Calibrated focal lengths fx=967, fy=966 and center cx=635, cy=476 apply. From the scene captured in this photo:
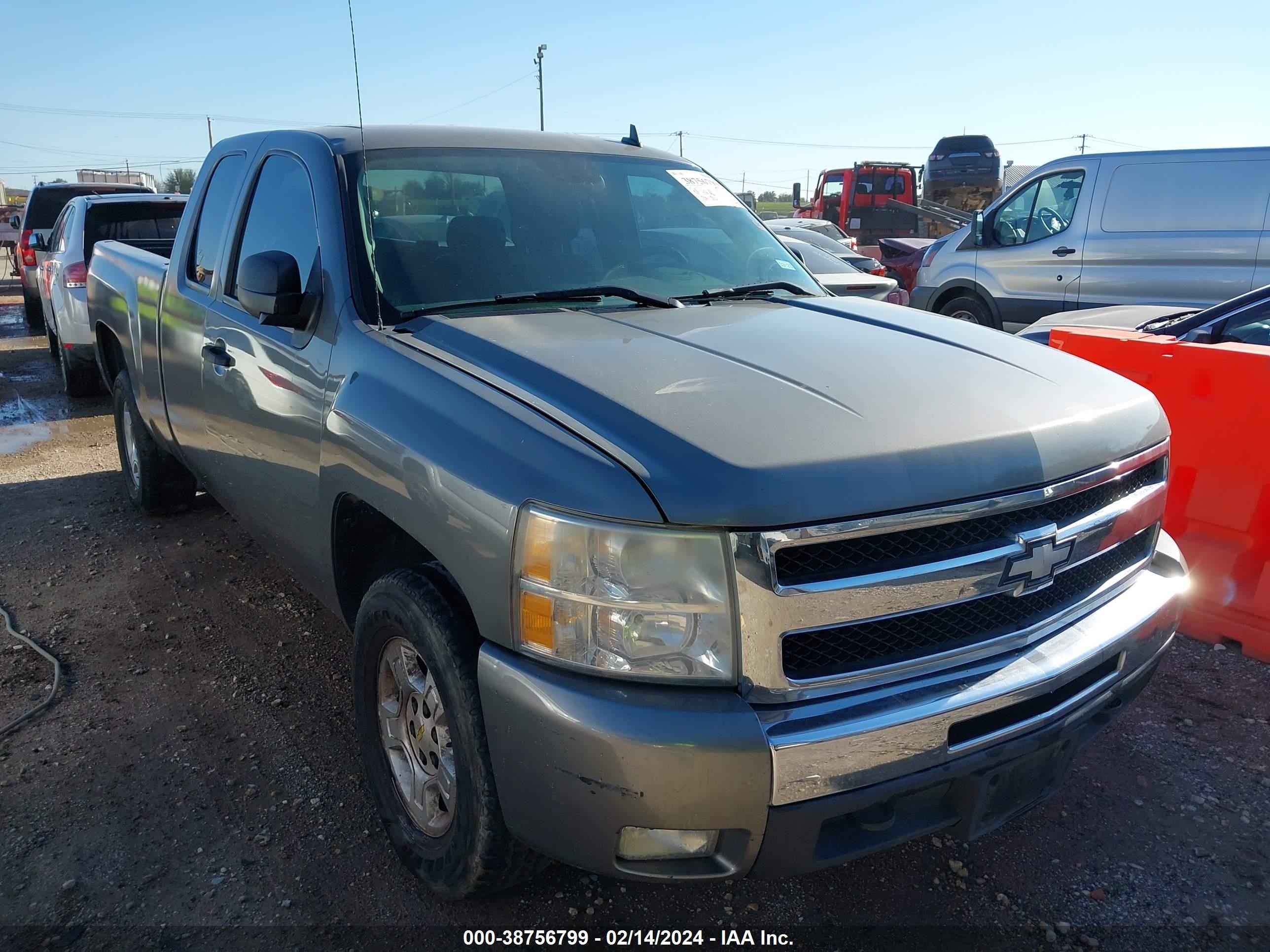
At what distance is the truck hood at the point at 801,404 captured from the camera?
6.09 feet

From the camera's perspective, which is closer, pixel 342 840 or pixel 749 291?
pixel 342 840

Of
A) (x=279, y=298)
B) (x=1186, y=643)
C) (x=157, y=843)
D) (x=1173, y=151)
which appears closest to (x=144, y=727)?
(x=157, y=843)

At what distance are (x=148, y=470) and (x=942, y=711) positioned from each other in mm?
4643

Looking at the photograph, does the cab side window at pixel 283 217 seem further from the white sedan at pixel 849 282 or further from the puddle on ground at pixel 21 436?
the puddle on ground at pixel 21 436

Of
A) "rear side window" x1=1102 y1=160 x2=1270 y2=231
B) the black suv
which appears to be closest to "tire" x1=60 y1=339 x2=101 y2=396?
"rear side window" x1=1102 y1=160 x2=1270 y2=231

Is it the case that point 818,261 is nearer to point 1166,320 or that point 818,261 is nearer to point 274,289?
point 1166,320

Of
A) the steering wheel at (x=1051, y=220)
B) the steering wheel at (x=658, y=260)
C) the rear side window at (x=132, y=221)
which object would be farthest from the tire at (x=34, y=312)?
the steering wheel at (x=658, y=260)

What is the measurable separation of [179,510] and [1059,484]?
492 centimetres

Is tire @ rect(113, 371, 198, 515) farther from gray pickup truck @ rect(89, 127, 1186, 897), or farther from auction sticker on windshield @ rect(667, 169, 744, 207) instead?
auction sticker on windshield @ rect(667, 169, 744, 207)

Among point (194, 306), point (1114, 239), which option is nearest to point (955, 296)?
point (1114, 239)

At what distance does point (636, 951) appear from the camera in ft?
7.66

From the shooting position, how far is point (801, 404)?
2137mm

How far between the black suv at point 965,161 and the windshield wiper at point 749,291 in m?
22.3

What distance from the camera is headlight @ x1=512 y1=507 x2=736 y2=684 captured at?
5.97ft
